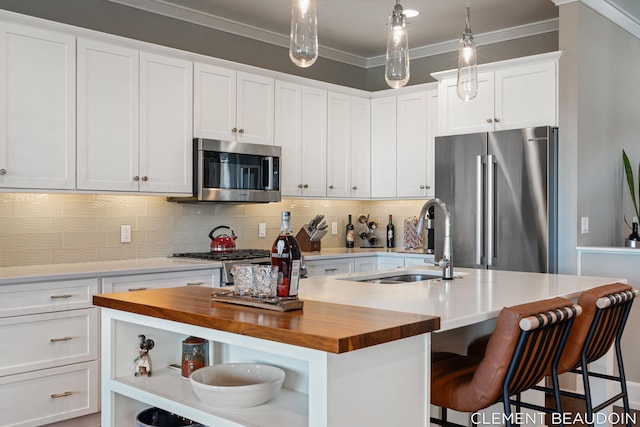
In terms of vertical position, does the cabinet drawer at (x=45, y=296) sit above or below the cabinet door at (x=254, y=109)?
below

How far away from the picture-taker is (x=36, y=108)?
3.55 meters

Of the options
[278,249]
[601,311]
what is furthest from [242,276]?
[601,311]

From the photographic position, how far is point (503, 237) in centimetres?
446

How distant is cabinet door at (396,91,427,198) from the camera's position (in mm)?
5422

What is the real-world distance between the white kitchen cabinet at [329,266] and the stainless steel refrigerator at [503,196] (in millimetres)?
905

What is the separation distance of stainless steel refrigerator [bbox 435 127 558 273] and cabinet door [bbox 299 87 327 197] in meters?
1.02

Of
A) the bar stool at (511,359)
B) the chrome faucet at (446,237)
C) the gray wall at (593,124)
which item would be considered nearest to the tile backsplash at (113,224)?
the chrome faucet at (446,237)

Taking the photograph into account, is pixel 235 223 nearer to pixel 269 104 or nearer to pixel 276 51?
pixel 269 104

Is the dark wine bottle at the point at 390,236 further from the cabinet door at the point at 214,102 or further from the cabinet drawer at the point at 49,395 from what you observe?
the cabinet drawer at the point at 49,395

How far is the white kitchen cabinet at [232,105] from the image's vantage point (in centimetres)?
438

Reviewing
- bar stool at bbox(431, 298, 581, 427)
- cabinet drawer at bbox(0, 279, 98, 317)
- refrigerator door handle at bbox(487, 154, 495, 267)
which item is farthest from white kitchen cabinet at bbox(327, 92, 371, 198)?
bar stool at bbox(431, 298, 581, 427)

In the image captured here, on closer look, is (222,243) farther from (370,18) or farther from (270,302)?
(270,302)

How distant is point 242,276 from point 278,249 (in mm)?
191

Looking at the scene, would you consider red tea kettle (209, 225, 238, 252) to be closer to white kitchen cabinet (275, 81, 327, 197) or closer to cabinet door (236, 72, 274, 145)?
white kitchen cabinet (275, 81, 327, 197)
